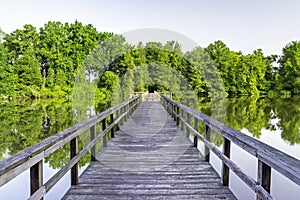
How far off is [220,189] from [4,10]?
36.3m

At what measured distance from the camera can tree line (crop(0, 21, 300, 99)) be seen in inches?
1351

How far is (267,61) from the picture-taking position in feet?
161

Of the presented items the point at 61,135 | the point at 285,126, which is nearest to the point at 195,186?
the point at 61,135

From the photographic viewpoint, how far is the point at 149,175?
Result: 3918mm

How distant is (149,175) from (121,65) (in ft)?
124

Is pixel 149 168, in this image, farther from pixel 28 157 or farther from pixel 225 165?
pixel 28 157

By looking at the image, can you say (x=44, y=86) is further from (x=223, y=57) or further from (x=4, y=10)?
(x=223, y=57)

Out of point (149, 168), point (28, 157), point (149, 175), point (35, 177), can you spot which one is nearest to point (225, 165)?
point (149, 175)

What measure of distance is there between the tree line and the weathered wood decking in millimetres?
28874

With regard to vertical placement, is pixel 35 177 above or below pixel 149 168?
above

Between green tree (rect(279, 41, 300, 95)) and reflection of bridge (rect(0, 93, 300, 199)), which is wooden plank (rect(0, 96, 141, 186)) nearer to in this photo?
reflection of bridge (rect(0, 93, 300, 199))

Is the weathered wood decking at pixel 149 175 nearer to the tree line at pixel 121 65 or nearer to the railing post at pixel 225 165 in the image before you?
the railing post at pixel 225 165

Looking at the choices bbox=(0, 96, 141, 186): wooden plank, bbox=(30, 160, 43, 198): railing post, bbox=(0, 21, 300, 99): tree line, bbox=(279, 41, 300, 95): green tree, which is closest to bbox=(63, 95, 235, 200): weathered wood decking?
bbox=(0, 96, 141, 186): wooden plank

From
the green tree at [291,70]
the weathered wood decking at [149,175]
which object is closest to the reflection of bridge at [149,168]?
the weathered wood decking at [149,175]
